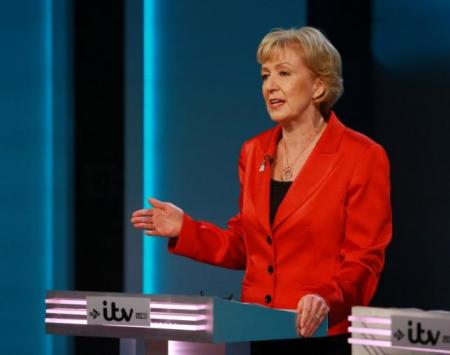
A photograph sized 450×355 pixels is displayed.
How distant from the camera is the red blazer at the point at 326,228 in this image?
2.82m

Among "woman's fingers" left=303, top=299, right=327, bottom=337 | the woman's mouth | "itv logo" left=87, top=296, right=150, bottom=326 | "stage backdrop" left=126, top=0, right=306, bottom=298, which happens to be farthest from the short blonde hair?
"stage backdrop" left=126, top=0, right=306, bottom=298

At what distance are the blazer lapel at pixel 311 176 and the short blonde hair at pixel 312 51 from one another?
7.9 inches

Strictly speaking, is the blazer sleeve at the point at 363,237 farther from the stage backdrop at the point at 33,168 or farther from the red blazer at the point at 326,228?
the stage backdrop at the point at 33,168

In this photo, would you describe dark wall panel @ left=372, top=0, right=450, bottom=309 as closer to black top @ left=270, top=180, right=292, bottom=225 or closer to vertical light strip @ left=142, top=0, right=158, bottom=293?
black top @ left=270, top=180, right=292, bottom=225

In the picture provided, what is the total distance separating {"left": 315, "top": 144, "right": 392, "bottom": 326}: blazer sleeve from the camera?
2.75 m

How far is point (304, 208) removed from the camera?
2881 millimetres

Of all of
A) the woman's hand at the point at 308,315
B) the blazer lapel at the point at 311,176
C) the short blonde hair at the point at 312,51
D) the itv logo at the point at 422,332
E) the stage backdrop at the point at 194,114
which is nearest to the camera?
the itv logo at the point at 422,332

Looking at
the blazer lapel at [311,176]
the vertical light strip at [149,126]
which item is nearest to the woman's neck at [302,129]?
the blazer lapel at [311,176]

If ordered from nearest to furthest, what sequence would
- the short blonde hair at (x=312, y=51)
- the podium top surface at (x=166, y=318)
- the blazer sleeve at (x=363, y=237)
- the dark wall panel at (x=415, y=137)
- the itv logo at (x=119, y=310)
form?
the podium top surface at (x=166, y=318)
the itv logo at (x=119, y=310)
the blazer sleeve at (x=363, y=237)
the short blonde hair at (x=312, y=51)
the dark wall panel at (x=415, y=137)

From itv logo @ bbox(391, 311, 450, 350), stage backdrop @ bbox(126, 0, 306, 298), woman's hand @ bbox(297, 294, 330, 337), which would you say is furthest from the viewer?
stage backdrop @ bbox(126, 0, 306, 298)

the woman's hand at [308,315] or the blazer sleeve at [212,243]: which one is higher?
the blazer sleeve at [212,243]

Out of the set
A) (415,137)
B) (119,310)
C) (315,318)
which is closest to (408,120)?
(415,137)

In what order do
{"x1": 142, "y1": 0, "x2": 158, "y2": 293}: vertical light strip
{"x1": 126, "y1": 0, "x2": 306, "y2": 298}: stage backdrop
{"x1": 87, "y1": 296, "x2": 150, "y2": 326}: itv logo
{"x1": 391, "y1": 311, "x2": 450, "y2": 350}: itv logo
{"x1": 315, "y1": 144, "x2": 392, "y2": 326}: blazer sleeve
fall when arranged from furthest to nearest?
{"x1": 142, "y1": 0, "x2": 158, "y2": 293}: vertical light strip < {"x1": 126, "y1": 0, "x2": 306, "y2": 298}: stage backdrop < {"x1": 315, "y1": 144, "x2": 392, "y2": 326}: blazer sleeve < {"x1": 87, "y1": 296, "x2": 150, "y2": 326}: itv logo < {"x1": 391, "y1": 311, "x2": 450, "y2": 350}: itv logo

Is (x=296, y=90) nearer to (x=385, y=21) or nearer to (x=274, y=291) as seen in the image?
(x=274, y=291)
